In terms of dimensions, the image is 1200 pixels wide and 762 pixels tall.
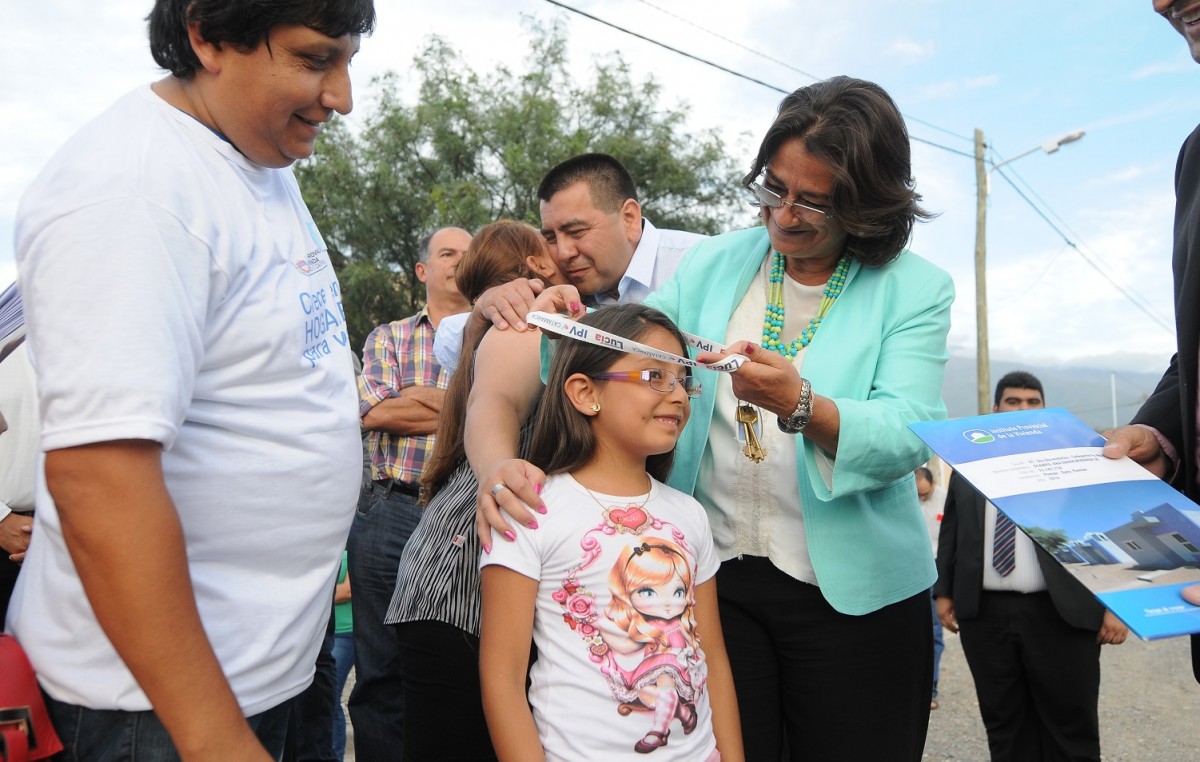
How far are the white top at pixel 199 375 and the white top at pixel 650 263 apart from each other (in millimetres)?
1761

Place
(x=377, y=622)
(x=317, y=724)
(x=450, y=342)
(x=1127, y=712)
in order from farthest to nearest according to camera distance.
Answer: (x=1127, y=712), (x=317, y=724), (x=377, y=622), (x=450, y=342)

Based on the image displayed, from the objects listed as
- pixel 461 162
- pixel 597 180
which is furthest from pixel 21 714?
pixel 461 162

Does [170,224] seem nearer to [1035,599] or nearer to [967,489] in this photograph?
[1035,599]

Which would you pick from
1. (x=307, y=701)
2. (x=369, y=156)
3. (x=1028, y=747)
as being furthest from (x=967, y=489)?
(x=369, y=156)

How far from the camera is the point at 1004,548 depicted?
493 cm

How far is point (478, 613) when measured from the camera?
7.38 feet

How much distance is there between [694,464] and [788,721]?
2.36 feet

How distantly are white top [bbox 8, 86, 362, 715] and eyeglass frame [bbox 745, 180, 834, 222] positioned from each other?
1.23 m

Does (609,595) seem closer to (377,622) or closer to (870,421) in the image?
(870,421)

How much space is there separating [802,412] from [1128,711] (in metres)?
6.17

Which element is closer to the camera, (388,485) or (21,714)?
(21,714)

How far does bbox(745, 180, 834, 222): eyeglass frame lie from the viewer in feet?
7.94

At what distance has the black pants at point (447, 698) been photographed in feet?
7.50

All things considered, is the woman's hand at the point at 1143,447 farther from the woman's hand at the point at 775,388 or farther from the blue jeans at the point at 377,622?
the blue jeans at the point at 377,622
